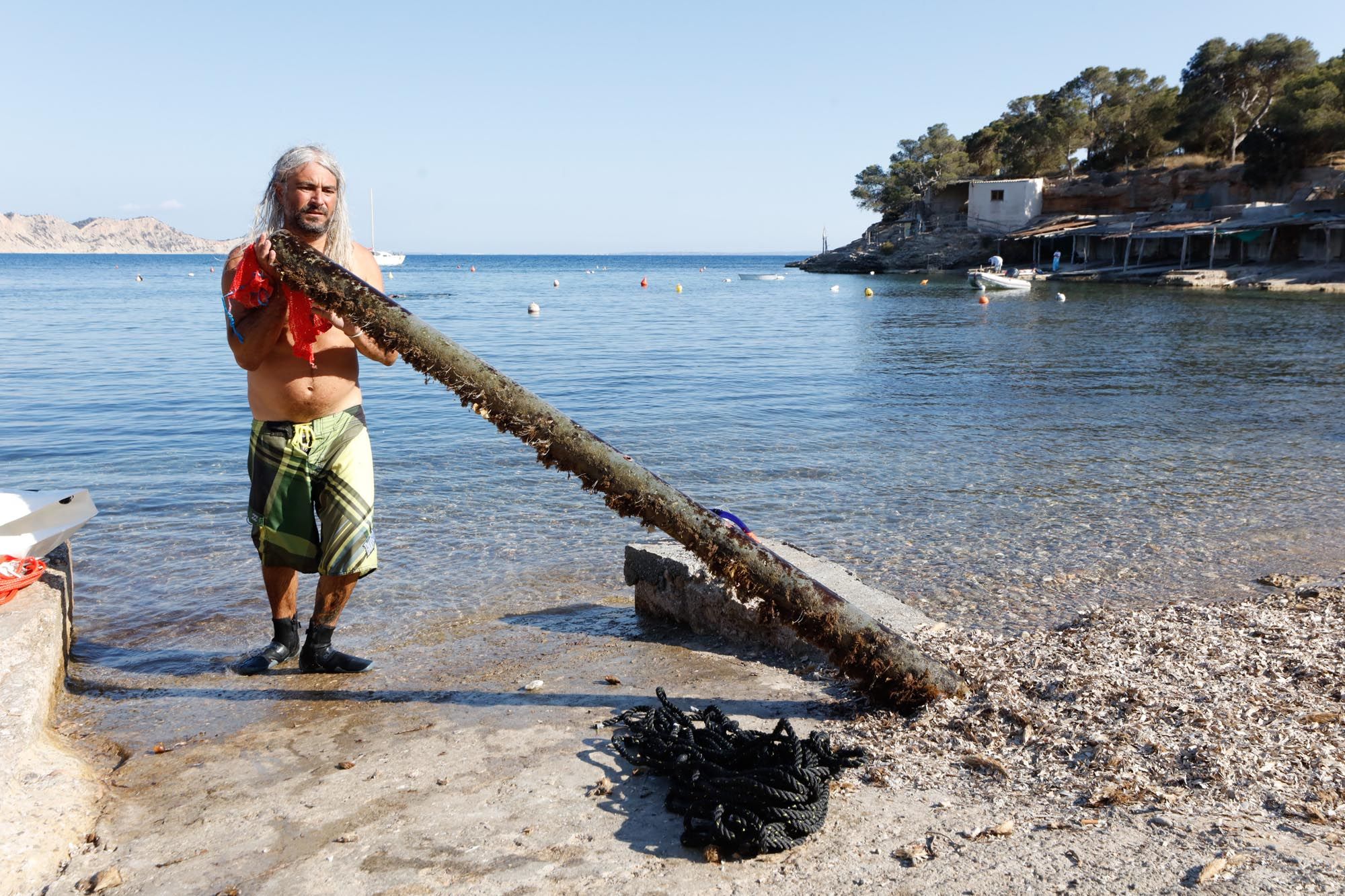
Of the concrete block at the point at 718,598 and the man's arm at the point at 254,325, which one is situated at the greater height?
the man's arm at the point at 254,325

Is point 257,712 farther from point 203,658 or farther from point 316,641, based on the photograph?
point 203,658

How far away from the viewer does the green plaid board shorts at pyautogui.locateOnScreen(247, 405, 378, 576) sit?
13.7 feet

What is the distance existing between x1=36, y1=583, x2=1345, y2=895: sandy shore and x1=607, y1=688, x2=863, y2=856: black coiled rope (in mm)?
61

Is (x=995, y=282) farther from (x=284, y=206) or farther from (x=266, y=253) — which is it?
(x=266, y=253)

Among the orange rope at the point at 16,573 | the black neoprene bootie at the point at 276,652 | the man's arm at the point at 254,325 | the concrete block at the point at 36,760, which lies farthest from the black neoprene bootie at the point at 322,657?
the man's arm at the point at 254,325

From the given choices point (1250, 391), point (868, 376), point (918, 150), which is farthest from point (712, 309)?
point (918, 150)

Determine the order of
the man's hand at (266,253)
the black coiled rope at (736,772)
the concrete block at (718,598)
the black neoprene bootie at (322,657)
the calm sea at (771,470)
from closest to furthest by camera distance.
Result: the black coiled rope at (736,772) → the man's hand at (266,253) → the black neoprene bootie at (322,657) → the concrete block at (718,598) → the calm sea at (771,470)

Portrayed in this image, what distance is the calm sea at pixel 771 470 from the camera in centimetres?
611

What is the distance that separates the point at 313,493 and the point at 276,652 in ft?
3.04

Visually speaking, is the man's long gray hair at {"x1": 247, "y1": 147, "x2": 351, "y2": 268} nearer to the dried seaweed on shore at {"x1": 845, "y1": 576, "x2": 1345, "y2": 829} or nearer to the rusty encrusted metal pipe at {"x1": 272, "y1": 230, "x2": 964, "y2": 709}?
the rusty encrusted metal pipe at {"x1": 272, "y1": 230, "x2": 964, "y2": 709}

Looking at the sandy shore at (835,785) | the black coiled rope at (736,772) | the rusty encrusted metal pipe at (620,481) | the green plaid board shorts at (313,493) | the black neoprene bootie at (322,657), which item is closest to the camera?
the sandy shore at (835,785)

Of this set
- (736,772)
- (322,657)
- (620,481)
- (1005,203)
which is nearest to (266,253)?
(620,481)

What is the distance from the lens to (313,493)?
425 centimetres

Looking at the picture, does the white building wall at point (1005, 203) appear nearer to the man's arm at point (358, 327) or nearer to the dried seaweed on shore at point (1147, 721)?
the dried seaweed on shore at point (1147, 721)
